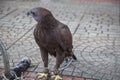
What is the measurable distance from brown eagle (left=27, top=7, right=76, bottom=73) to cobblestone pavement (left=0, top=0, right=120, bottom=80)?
2.49 feet

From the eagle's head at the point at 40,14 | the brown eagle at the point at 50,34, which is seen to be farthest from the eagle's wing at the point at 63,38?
the eagle's head at the point at 40,14

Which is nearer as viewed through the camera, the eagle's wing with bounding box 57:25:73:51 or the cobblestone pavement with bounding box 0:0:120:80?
the eagle's wing with bounding box 57:25:73:51

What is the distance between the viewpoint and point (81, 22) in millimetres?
8336

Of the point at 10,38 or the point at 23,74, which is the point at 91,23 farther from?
the point at 23,74

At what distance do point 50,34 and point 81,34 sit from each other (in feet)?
9.82

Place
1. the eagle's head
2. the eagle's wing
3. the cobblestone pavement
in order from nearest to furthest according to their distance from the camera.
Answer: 1. the eagle's head
2. the eagle's wing
3. the cobblestone pavement

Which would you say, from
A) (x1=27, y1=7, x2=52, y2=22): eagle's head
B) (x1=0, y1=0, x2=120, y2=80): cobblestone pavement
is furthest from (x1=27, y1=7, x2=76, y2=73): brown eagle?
(x1=0, y1=0, x2=120, y2=80): cobblestone pavement

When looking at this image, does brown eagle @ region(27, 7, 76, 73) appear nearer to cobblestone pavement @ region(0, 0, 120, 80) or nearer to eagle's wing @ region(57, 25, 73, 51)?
eagle's wing @ region(57, 25, 73, 51)

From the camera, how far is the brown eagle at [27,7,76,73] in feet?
14.0

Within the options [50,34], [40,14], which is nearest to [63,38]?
[50,34]

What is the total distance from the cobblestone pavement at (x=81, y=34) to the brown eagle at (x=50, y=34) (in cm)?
76

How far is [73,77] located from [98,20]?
3.79 m

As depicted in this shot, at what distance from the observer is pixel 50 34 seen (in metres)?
4.39

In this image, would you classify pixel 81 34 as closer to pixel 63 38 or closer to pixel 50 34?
pixel 63 38
